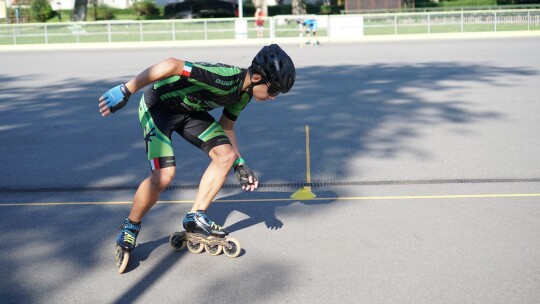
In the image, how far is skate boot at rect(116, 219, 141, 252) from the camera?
5.45m

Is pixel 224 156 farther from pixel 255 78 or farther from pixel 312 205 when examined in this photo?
pixel 312 205

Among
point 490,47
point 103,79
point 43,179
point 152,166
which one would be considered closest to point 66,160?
point 43,179

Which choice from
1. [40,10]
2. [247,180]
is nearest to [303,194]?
[247,180]

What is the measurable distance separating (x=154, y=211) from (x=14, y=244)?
1.47 meters

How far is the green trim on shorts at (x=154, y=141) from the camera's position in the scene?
18.2ft

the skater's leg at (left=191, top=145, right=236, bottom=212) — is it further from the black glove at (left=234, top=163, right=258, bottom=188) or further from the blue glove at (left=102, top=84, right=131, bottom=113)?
the blue glove at (left=102, top=84, right=131, bottom=113)

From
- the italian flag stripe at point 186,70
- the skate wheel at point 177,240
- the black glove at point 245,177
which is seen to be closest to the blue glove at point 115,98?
the italian flag stripe at point 186,70

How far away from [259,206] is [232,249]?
1.65 metres

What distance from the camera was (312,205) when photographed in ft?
24.0

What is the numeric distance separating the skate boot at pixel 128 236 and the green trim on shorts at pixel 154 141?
0.54 metres

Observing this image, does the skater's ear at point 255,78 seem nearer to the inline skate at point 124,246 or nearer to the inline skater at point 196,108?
the inline skater at point 196,108

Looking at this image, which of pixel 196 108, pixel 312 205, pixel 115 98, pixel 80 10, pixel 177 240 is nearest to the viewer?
pixel 115 98

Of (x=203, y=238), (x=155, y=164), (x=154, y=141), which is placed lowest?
(x=203, y=238)

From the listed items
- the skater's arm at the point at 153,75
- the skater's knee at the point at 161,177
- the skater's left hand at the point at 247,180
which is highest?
the skater's arm at the point at 153,75
